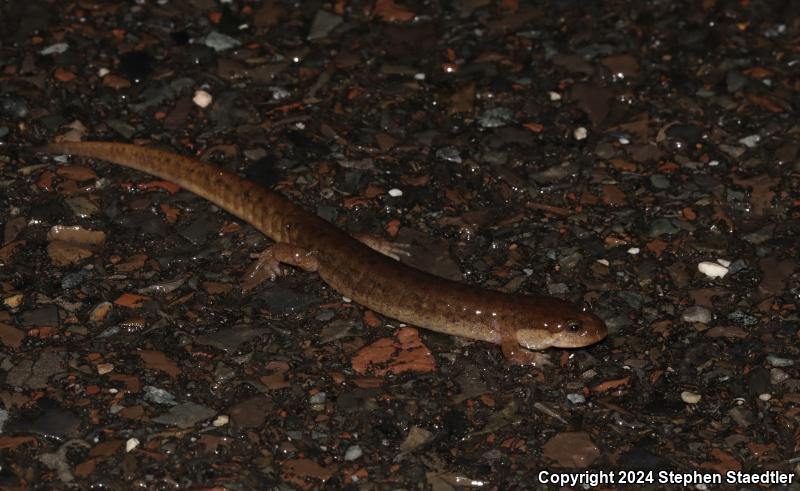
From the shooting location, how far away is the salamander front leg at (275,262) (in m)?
6.66

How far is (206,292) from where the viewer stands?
6.54 metres

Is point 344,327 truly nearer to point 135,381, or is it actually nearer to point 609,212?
point 135,381

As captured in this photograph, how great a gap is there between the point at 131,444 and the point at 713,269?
3580mm

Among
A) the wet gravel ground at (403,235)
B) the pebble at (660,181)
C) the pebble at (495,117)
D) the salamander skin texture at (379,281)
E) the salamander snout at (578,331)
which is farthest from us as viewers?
the pebble at (495,117)

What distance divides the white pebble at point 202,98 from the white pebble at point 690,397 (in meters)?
4.08

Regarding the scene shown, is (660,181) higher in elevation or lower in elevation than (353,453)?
higher

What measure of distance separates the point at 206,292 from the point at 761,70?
184 inches

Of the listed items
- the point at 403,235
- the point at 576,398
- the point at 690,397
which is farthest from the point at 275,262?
the point at 690,397

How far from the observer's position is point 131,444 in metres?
5.46

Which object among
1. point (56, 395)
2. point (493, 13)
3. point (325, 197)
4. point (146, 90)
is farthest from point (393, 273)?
point (493, 13)

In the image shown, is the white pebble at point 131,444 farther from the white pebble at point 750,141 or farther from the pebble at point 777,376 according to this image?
the white pebble at point 750,141

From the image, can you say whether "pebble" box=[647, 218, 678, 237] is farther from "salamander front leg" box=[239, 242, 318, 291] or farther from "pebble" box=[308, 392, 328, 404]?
"pebble" box=[308, 392, 328, 404]

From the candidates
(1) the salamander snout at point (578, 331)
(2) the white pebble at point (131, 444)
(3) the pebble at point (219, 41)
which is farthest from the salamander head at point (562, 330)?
(3) the pebble at point (219, 41)

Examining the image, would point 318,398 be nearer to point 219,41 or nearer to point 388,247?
point 388,247
